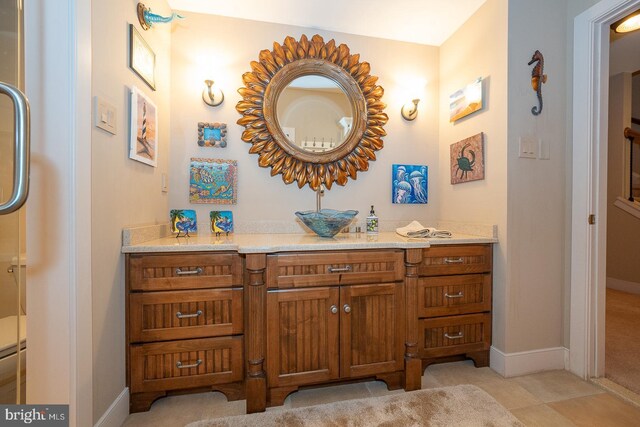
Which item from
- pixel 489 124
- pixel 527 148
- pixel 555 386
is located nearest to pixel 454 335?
pixel 555 386

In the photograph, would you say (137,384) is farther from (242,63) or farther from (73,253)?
(242,63)

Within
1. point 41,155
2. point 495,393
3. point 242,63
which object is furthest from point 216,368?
point 242,63

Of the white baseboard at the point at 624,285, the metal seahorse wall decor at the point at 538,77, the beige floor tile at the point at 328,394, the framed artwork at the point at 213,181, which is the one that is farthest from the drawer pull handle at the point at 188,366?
the white baseboard at the point at 624,285

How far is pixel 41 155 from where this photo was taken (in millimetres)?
1040

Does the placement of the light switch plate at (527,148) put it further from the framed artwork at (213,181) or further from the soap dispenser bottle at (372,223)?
the framed artwork at (213,181)

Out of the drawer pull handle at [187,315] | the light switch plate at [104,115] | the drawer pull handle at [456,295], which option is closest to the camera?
the light switch plate at [104,115]

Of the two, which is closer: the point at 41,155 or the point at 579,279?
the point at 41,155

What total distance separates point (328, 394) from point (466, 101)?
7.33 ft

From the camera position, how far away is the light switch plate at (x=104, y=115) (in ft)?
3.94

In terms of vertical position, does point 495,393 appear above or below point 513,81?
below

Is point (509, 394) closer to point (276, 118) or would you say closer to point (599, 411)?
point (599, 411)

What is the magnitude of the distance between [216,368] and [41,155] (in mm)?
1268

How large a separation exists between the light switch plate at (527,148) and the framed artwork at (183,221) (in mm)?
2229

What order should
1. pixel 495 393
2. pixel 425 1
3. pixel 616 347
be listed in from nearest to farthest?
pixel 495 393 → pixel 425 1 → pixel 616 347
